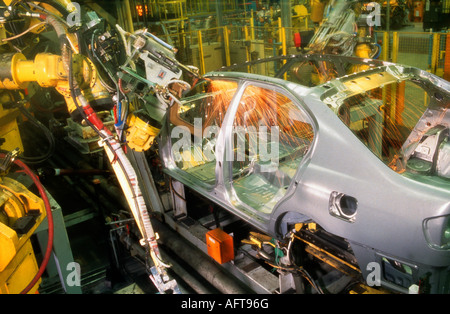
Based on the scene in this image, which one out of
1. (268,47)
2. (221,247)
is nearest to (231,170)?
(221,247)

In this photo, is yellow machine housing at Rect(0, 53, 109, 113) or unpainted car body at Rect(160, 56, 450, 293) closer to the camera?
unpainted car body at Rect(160, 56, 450, 293)

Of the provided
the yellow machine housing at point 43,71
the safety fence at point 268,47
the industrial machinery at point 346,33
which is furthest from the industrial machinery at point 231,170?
the safety fence at point 268,47

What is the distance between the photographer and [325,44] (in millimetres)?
7336

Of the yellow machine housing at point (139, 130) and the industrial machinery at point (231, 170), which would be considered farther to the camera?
the yellow machine housing at point (139, 130)

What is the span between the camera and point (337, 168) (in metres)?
2.71

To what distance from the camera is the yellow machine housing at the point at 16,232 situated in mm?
2652

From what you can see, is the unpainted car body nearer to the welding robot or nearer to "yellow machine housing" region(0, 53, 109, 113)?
the welding robot

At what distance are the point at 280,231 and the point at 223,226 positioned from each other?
4.17 ft

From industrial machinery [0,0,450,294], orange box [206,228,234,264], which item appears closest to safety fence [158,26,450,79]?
industrial machinery [0,0,450,294]

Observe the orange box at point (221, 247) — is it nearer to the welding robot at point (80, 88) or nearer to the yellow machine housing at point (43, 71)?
the welding robot at point (80, 88)

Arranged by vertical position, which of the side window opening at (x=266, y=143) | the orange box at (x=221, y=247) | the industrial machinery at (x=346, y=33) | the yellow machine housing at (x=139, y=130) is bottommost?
the orange box at (x=221, y=247)

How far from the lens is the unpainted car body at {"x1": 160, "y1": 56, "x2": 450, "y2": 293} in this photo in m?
2.38

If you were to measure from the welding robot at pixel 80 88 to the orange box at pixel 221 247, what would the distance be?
48cm

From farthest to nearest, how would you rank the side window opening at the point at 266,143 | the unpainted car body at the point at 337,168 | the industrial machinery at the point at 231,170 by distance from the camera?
the side window opening at the point at 266,143 → the industrial machinery at the point at 231,170 → the unpainted car body at the point at 337,168
